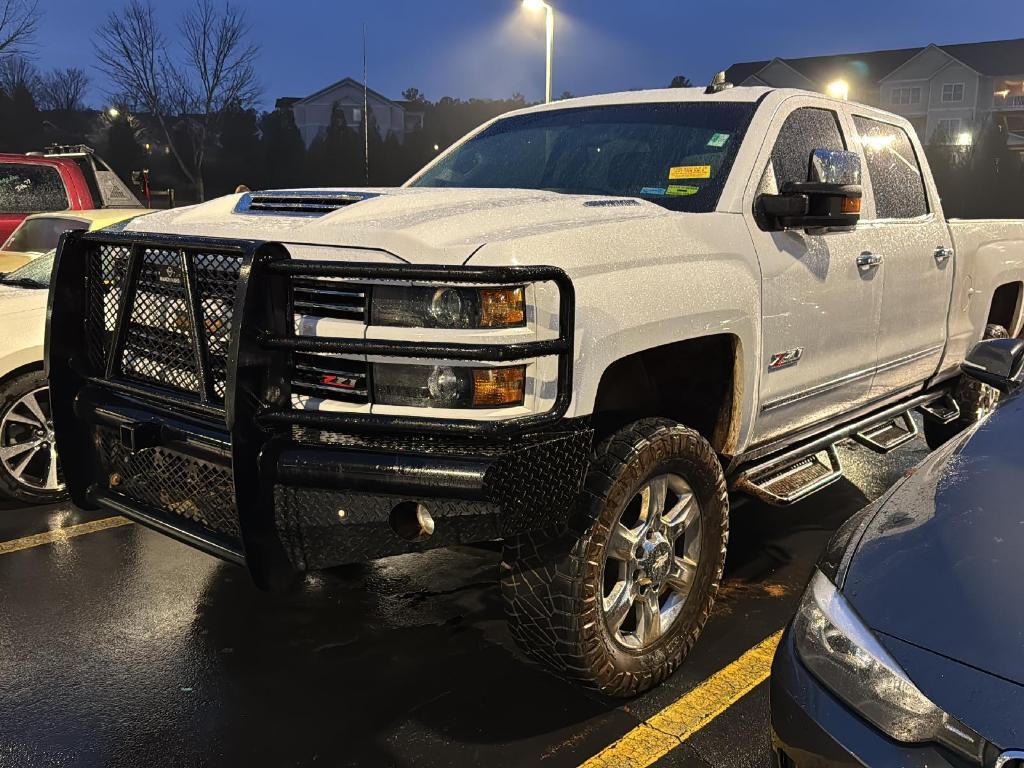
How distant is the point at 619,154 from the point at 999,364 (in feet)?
5.79

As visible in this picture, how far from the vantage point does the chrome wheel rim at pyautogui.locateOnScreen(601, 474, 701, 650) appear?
3049 mm

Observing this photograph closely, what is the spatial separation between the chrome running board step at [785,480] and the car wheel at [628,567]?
0.38 meters

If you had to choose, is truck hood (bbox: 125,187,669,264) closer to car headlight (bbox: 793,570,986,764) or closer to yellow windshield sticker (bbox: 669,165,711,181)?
yellow windshield sticker (bbox: 669,165,711,181)

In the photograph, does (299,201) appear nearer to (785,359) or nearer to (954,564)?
(785,359)

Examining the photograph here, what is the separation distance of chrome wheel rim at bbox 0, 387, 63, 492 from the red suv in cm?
552

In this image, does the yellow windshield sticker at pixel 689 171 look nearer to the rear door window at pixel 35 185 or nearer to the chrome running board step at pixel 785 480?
the chrome running board step at pixel 785 480

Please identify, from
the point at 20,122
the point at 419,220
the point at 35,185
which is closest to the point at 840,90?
the point at 35,185

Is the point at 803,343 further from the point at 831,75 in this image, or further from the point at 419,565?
the point at 831,75

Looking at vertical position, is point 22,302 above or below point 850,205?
below

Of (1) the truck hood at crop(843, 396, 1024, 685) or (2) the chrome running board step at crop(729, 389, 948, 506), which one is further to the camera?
(2) the chrome running board step at crop(729, 389, 948, 506)

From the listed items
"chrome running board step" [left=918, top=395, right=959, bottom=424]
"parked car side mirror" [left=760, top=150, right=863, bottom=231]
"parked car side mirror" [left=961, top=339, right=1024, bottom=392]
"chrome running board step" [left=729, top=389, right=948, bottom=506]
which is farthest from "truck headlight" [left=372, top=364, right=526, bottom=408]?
"chrome running board step" [left=918, top=395, right=959, bottom=424]

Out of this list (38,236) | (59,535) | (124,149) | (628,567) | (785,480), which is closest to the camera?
(628,567)

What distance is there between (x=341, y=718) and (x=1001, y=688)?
2.04m

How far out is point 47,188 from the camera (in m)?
9.87
